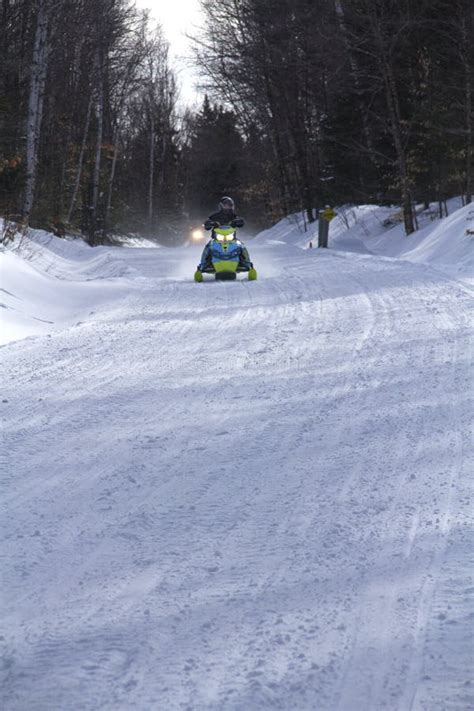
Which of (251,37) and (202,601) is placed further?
(251,37)

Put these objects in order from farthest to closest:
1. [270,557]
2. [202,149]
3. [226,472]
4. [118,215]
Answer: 1. [202,149]
2. [118,215]
3. [226,472]
4. [270,557]

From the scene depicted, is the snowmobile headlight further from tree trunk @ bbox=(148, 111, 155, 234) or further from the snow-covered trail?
the snow-covered trail

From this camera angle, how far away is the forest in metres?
20.2

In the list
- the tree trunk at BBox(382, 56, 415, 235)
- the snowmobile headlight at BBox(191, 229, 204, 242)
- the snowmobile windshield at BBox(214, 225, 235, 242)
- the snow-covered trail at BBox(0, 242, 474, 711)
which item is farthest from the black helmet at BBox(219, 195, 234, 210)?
the snowmobile headlight at BBox(191, 229, 204, 242)

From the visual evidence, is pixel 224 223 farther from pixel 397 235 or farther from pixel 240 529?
pixel 240 529

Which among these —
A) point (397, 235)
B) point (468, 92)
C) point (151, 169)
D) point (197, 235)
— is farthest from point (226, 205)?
point (151, 169)

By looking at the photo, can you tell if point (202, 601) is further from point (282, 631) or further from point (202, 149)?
point (202, 149)

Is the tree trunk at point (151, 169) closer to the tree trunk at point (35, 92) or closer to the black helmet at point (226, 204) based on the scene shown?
the tree trunk at point (35, 92)

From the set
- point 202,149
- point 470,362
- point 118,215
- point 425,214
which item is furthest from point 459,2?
point 202,149

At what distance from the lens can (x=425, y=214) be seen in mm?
24234

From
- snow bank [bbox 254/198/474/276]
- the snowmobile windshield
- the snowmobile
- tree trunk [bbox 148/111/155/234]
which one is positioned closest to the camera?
the snowmobile

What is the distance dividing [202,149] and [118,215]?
18741mm

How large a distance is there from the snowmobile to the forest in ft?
15.6

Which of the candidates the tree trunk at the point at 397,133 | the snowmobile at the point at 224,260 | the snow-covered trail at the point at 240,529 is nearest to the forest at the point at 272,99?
the tree trunk at the point at 397,133
